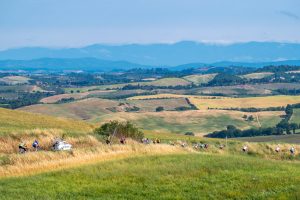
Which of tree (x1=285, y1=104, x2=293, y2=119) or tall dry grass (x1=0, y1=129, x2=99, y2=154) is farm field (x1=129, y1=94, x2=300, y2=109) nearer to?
tree (x1=285, y1=104, x2=293, y2=119)

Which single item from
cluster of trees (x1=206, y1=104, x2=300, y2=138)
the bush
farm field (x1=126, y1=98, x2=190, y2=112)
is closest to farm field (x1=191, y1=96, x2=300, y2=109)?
farm field (x1=126, y1=98, x2=190, y2=112)

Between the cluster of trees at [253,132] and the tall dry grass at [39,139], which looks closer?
the tall dry grass at [39,139]

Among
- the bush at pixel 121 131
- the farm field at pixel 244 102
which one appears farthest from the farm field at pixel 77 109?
the bush at pixel 121 131

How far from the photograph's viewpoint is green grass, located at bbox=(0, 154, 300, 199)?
63.0 feet

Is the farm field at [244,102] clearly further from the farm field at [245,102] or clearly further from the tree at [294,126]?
the tree at [294,126]

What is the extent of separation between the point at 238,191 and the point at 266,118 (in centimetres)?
12798

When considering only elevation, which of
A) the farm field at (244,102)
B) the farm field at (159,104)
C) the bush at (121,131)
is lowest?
the farm field at (159,104)

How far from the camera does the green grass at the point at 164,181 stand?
755 inches

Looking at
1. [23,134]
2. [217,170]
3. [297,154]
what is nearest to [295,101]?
[297,154]

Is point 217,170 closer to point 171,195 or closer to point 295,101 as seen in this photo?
point 171,195

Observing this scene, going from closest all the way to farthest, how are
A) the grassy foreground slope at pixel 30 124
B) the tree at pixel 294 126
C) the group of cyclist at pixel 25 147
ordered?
1. the group of cyclist at pixel 25 147
2. the grassy foreground slope at pixel 30 124
3. the tree at pixel 294 126

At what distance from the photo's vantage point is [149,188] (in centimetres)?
2028

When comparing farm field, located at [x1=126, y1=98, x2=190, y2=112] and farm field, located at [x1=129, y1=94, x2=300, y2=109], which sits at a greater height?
farm field, located at [x1=129, y1=94, x2=300, y2=109]

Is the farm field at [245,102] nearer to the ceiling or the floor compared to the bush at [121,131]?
nearer to the floor
